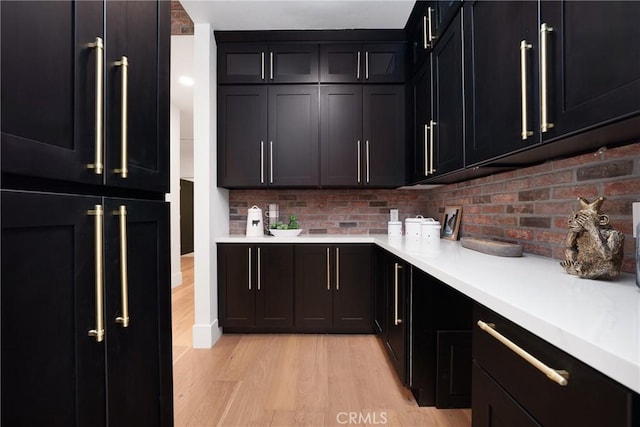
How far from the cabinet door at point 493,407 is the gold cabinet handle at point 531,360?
0.45 ft

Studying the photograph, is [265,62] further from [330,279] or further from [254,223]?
[330,279]

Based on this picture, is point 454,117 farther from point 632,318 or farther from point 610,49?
point 632,318

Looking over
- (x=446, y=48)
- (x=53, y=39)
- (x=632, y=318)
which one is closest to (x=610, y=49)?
(x=632, y=318)

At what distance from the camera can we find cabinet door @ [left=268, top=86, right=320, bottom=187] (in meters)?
2.59

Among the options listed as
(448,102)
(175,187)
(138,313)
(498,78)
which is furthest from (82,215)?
(175,187)

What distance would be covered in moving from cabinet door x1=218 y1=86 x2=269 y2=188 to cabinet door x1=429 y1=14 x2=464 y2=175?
143 centimetres

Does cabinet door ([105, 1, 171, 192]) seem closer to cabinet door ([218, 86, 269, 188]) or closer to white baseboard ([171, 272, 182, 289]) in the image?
cabinet door ([218, 86, 269, 188])

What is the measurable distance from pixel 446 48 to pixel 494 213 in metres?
1.04

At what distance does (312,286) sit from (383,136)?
148 cm

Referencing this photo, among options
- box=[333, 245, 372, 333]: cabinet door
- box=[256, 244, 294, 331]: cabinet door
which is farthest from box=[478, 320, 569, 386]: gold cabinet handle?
box=[256, 244, 294, 331]: cabinet door

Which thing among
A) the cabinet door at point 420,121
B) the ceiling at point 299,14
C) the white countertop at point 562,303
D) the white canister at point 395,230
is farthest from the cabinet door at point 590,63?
the ceiling at point 299,14

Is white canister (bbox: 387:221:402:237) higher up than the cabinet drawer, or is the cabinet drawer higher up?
white canister (bbox: 387:221:402:237)

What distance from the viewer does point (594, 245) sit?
3.09 ft

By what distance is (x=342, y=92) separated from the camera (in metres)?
2.60
